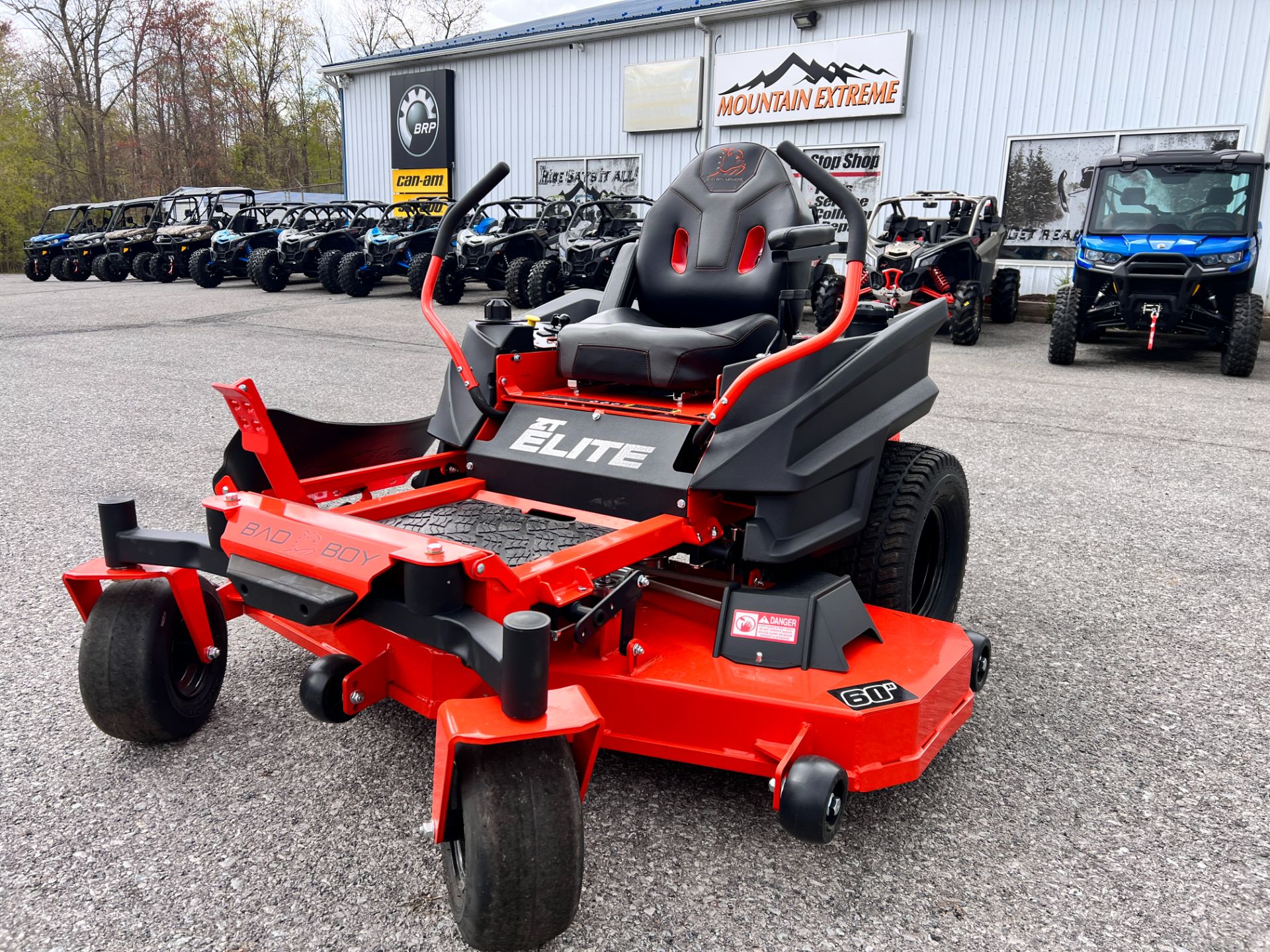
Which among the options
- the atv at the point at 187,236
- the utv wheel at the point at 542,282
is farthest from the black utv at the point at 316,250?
the utv wheel at the point at 542,282

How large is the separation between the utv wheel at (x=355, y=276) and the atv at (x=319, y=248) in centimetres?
27

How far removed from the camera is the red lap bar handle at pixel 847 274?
2.17 meters

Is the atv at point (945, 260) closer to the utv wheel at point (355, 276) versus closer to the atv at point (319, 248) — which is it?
the utv wheel at point (355, 276)

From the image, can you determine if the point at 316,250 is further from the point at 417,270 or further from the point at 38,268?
the point at 38,268

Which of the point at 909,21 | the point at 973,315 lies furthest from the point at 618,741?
the point at 909,21

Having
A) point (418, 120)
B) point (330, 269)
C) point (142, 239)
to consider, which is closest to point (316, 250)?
point (330, 269)

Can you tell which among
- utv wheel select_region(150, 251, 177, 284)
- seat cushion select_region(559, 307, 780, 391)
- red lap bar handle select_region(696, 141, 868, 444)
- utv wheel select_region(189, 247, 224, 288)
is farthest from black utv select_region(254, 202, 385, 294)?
red lap bar handle select_region(696, 141, 868, 444)

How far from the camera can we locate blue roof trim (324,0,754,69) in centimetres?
1500

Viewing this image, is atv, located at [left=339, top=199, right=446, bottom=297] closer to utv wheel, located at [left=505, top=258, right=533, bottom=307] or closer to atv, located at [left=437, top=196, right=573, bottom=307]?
atv, located at [left=437, top=196, right=573, bottom=307]

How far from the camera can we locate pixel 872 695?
6.31 ft

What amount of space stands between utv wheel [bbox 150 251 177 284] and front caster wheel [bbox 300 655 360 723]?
716 inches

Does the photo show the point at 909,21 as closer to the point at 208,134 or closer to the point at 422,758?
the point at 422,758

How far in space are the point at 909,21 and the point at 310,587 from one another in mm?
13542

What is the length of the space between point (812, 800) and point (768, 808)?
0.37 metres
